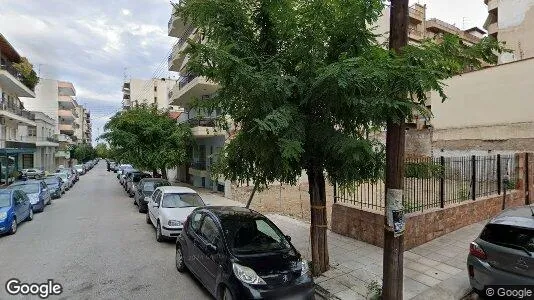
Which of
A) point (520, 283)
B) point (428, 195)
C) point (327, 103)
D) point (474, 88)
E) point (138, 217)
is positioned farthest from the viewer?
point (474, 88)

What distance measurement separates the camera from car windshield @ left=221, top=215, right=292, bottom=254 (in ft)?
18.7

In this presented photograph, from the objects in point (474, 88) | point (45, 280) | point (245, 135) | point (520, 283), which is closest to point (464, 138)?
point (474, 88)

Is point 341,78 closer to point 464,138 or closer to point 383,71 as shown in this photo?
point 383,71

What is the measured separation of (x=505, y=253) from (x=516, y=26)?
31.7 metres

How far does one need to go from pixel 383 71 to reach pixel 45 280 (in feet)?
24.5

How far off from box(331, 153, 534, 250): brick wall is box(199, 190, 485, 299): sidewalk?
190 mm

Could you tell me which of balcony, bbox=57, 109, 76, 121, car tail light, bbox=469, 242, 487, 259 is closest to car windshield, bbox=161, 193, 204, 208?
car tail light, bbox=469, 242, 487, 259

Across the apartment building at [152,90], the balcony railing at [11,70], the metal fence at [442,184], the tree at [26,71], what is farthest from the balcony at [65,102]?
the metal fence at [442,184]

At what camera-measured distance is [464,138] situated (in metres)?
21.4

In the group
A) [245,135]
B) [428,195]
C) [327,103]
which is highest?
[327,103]

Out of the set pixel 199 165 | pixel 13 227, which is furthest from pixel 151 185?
pixel 199 165

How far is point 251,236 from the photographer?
6043mm

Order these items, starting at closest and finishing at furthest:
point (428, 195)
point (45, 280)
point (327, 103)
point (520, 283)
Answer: point (520, 283), point (327, 103), point (45, 280), point (428, 195)

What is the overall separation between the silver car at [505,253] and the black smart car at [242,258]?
2809 mm
